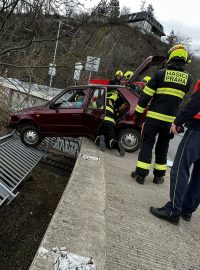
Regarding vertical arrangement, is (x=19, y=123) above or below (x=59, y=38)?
below

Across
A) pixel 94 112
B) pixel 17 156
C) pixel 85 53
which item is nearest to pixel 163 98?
pixel 94 112

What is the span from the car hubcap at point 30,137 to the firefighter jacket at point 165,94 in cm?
414

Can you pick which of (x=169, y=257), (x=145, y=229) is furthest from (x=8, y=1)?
(x=169, y=257)

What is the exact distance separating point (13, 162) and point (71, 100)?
1.89 meters

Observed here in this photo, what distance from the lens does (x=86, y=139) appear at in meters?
7.89

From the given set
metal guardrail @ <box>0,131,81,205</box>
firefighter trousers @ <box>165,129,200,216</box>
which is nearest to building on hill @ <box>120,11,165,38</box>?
metal guardrail @ <box>0,131,81,205</box>

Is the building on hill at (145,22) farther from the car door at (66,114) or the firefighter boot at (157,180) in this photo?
the firefighter boot at (157,180)

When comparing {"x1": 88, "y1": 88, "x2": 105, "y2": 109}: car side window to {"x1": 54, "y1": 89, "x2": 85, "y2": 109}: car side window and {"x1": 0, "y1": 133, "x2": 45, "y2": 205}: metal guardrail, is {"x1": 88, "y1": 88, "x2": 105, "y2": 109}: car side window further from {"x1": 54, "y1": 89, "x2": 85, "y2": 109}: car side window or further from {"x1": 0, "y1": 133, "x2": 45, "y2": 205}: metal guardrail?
{"x1": 0, "y1": 133, "x2": 45, "y2": 205}: metal guardrail

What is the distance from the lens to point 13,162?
24.1 ft

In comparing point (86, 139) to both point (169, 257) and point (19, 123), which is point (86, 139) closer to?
point (19, 123)

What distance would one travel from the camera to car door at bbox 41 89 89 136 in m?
7.77

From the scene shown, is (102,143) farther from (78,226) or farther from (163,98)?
(78,226)

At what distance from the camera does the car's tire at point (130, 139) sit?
25.8 feet

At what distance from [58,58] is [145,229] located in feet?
13.6
